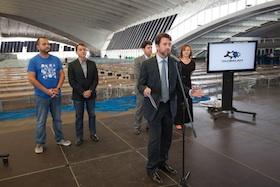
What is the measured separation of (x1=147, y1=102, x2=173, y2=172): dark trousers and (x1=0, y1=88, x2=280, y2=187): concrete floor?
0.30m

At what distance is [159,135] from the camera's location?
10.7ft

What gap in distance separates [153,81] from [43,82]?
6.64 ft

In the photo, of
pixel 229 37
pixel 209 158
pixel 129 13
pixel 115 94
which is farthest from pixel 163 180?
pixel 129 13

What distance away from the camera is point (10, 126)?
6.05 m

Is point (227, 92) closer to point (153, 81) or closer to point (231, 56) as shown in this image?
point (231, 56)

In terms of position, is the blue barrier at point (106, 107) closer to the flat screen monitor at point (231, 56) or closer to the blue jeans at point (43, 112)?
the flat screen monitor at point (231, 56)

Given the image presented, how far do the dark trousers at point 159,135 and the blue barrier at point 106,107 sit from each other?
4068 millimetres

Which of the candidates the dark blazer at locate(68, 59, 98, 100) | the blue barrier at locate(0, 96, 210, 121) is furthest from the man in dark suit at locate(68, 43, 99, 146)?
the blue barrier at locate(0, 96, 210, 121)

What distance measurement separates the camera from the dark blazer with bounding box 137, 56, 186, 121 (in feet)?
10.4

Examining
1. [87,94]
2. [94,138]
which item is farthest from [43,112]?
[94,138]

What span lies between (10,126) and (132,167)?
3.66m

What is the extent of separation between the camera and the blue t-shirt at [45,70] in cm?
419

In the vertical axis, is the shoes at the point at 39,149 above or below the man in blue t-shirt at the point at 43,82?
below

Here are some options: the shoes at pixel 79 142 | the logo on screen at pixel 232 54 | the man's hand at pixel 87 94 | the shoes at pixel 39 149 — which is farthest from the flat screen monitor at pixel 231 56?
the shoes at pixel 39 149
